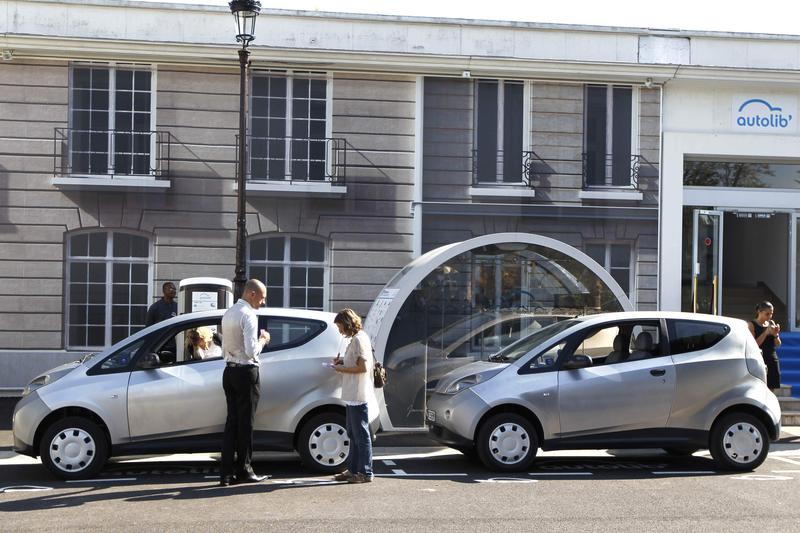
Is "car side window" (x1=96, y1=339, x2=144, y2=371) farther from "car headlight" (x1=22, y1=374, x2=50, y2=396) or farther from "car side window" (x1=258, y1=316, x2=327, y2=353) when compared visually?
"car side window" (x1=258, y1=316, x2=327, y2=353)

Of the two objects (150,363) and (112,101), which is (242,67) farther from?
(150,363)

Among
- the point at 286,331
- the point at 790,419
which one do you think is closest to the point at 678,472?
the point at 286,331

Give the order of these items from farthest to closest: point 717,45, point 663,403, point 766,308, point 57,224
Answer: point 717,45 → point 57,224 → point 766,308 → point 663,403

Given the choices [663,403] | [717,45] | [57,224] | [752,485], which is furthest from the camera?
[717,45]

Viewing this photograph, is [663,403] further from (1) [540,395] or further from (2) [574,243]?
(2) [574,243]

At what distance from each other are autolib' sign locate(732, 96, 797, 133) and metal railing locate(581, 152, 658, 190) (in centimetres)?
196

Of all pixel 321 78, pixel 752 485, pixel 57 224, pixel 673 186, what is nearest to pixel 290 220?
pixel 321 78

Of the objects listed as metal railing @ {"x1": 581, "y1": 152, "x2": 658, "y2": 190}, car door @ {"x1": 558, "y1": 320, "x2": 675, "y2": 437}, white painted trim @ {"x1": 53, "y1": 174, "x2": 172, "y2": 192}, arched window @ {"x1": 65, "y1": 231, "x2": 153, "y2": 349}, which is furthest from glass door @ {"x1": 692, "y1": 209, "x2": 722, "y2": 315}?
arched window @ {"x1": 65, "y1": 231, "x2": 153, "y2": 349}

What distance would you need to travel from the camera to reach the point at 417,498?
9.16 meters

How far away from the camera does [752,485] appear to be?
10117 mm

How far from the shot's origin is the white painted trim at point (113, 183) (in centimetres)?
1827

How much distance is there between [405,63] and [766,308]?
7.87 meters

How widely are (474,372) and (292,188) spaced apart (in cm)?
843

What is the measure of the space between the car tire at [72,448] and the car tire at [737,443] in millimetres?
6093
